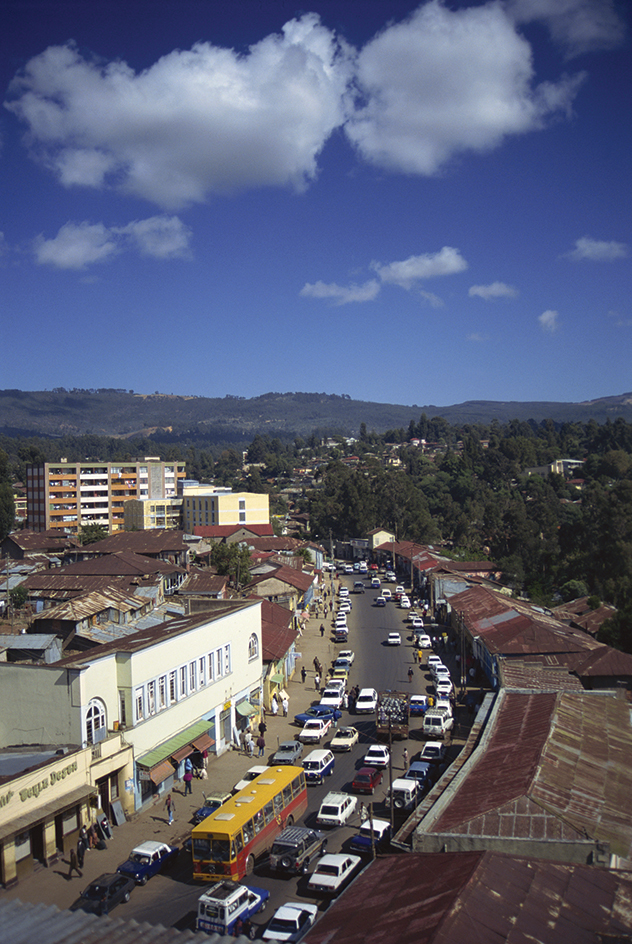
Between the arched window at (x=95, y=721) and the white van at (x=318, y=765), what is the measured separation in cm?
538

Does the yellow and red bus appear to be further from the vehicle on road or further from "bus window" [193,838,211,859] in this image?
the vehicle on road

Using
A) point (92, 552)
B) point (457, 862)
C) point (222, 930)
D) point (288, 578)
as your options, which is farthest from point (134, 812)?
point (92, 552)

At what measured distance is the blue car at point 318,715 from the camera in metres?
23.7

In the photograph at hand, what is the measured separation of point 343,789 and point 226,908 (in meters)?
7.07

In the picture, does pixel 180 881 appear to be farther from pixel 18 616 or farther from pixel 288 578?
pixel 288 578

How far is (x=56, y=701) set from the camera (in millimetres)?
16047

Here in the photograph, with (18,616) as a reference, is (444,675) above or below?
below

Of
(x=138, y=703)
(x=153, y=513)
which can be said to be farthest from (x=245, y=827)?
(x=153, y=513)

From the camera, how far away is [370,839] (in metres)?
14.0

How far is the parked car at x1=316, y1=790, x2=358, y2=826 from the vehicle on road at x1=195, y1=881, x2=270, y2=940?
144 inches

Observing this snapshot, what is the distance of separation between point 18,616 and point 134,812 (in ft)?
53.6

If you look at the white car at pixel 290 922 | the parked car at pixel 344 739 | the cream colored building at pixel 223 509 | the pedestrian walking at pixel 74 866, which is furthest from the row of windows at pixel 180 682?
the cream colored building at pixel 223 509

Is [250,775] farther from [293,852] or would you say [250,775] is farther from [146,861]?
[293,852]

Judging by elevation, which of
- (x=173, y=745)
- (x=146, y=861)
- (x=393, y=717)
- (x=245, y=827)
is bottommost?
(x=393, y=717)
